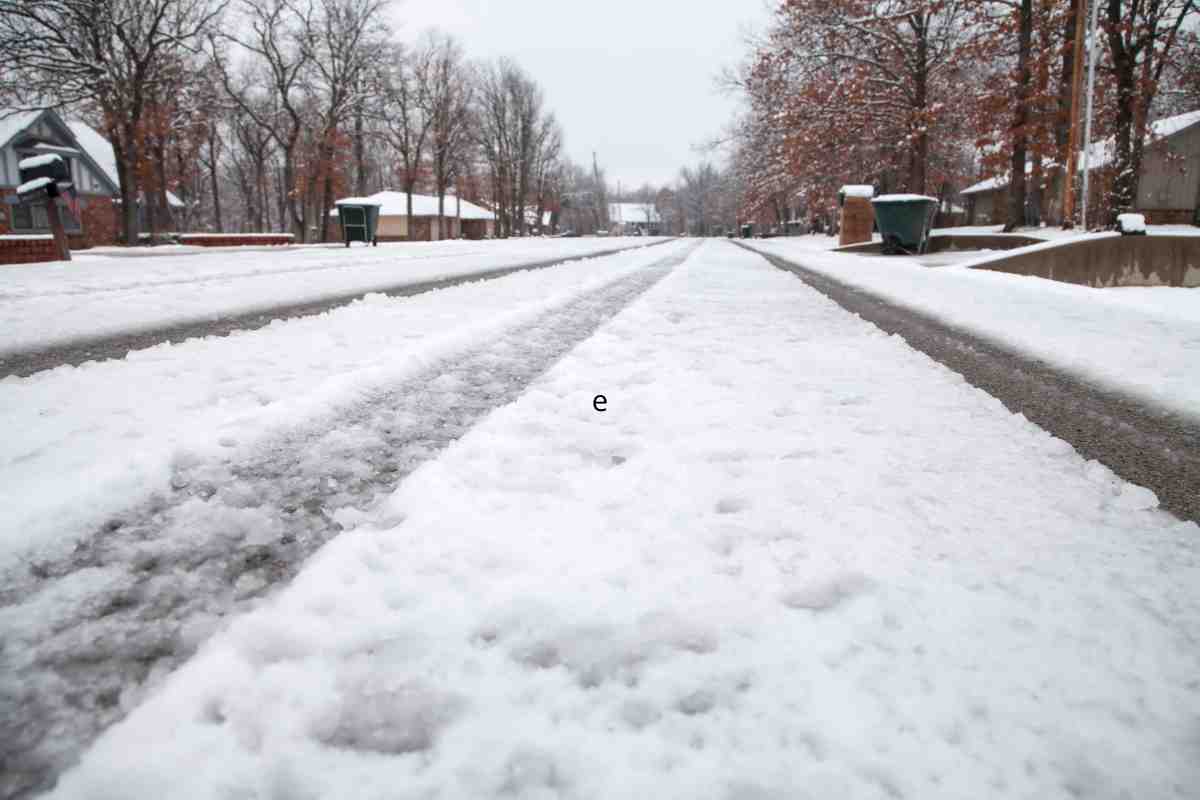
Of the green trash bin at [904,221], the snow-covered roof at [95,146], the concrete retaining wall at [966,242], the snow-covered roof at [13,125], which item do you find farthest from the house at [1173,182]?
the snow-covered roof at [95,146]

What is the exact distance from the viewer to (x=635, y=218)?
119 m

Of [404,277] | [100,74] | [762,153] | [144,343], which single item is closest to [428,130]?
[762,153]

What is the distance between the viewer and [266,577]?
916 mm

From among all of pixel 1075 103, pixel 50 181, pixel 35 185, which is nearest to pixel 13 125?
pixel 50 181

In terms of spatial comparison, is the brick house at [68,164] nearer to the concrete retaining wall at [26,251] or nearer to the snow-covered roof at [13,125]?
the snow-covered roof at [13,125]

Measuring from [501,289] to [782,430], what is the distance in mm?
3614

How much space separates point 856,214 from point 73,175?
35195mm

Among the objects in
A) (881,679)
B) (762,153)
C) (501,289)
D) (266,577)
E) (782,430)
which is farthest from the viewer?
(762,153)

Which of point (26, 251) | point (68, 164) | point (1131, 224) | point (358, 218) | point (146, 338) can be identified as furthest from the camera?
point (68, 164)

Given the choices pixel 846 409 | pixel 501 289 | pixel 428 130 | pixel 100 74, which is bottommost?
pixel 846 409

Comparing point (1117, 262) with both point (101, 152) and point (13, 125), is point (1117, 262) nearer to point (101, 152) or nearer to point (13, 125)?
point (13, 125)

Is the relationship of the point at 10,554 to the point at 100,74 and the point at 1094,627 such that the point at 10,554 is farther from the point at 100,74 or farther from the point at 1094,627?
the point at 100,74

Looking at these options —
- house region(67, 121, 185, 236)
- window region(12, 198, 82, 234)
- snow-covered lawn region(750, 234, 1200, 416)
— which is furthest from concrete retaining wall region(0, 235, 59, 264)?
house region(67, 121, 185, 236)

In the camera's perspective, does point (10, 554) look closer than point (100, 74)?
Yes
